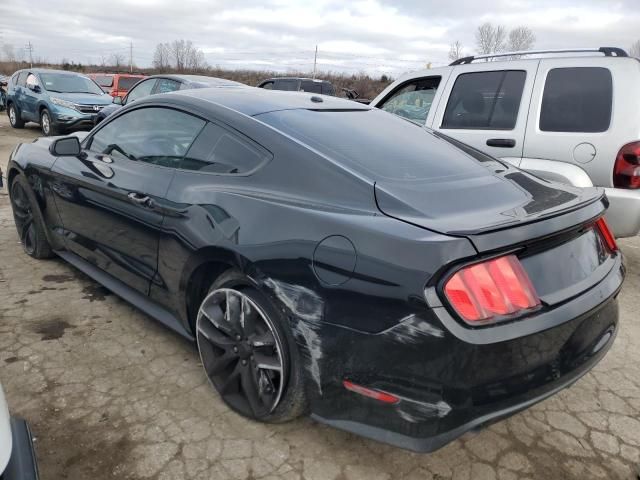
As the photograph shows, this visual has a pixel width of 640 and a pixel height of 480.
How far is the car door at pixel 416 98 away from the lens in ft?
16.8

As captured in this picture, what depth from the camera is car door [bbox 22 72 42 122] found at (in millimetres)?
12953

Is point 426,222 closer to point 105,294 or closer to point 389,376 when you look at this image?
point 389,376

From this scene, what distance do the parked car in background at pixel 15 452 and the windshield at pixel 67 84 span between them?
43.9 feet

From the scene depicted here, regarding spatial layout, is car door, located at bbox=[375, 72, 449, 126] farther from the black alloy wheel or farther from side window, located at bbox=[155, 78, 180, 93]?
side window, located at bbox=[155, 78, 180, 93]

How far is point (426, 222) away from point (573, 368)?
0.83m

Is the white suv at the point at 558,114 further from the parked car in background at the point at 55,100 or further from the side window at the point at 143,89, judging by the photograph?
the parked car in background at the point at 55,100

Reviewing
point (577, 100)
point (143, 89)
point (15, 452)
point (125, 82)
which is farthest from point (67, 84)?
point (15, 452)

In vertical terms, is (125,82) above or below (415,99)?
above

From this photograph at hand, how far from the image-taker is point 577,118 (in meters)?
4.14

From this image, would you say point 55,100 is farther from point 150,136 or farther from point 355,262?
point 355,262

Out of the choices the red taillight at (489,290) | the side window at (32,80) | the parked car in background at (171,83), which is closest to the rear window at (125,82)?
the side window at (32,80)

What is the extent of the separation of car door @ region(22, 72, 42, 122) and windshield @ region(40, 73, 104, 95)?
0.68ft

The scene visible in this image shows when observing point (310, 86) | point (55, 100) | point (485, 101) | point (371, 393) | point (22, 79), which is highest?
point (310, 86)

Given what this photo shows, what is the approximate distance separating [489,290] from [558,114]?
121 inches
